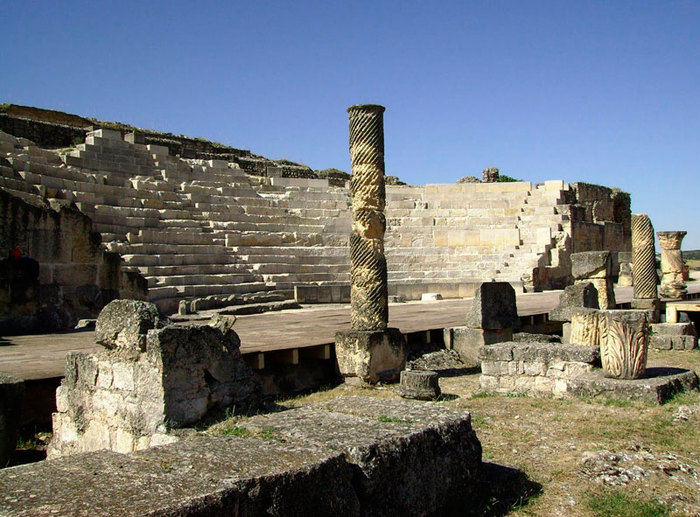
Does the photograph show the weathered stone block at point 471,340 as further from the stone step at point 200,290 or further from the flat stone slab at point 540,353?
the stone step at point 200,290

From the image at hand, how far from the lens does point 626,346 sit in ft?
23.4

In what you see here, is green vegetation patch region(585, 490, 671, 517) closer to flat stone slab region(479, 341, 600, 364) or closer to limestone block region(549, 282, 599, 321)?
flat stone slab region(479, 341, 600, 364)

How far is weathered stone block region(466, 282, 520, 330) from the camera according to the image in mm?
10539

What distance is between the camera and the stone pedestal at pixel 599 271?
506 inches

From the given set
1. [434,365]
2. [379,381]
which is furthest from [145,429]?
[434,365]

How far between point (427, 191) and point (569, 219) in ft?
17.5

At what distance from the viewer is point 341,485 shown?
3139 mm

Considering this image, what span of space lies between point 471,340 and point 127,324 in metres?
6.90

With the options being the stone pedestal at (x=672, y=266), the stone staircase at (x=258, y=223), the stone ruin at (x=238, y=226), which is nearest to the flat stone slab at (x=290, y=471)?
the stone ruin at (x=238, y=226)

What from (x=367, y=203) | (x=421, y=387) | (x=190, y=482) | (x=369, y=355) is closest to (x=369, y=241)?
(x=367, y=203)

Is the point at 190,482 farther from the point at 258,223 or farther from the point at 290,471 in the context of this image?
the point at 258,223

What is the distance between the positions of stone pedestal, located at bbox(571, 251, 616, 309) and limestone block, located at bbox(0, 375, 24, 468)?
10.3 meters

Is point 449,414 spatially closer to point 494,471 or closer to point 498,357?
point 494,471

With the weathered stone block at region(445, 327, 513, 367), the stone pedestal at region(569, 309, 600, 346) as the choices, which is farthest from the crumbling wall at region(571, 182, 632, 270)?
the stone pedestal at region(569, 309, 600, 346)
